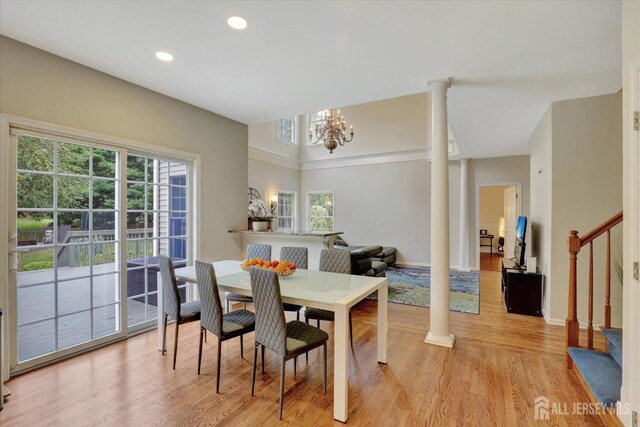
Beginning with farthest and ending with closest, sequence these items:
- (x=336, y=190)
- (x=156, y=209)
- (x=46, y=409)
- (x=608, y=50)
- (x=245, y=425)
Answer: (x=336, y=190)
(x=156, y=209)
(x=608, y=50)
(x=46, y=409)
(x=245, y=425)

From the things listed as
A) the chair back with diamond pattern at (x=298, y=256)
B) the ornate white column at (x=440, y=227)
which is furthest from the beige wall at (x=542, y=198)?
the chair back with diamond pattern at (x=298, y=256)

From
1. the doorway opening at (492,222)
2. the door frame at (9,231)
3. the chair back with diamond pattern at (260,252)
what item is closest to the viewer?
the door frame at (9,231)

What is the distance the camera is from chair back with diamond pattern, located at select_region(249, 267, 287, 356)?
208 cm

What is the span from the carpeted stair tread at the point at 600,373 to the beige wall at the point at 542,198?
1.44 metres

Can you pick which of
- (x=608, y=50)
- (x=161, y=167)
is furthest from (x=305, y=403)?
(x=608, y=50)

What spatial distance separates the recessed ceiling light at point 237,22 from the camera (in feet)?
7.37

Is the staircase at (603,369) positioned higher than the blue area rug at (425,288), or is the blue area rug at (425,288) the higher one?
the staircase at (603,369)

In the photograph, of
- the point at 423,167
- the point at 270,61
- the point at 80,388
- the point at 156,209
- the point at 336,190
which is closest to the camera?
the point at 80,388

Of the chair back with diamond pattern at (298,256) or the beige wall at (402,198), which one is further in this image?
the beige wall at (402,198)

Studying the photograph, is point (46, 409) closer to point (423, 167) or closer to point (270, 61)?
point (270, 61)

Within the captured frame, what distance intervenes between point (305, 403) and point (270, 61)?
2879 mm

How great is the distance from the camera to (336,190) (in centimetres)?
890

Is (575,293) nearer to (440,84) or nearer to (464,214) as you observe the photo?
(440,84)

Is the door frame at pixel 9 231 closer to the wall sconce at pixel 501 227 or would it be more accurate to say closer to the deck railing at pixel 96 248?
the deck railing at pixel 96 248
